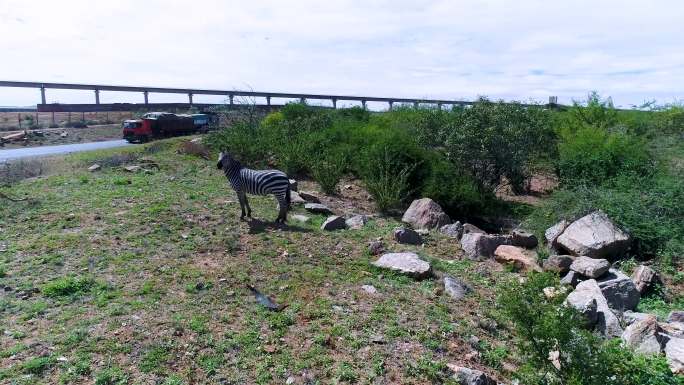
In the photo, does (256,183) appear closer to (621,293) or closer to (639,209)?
(621,293)

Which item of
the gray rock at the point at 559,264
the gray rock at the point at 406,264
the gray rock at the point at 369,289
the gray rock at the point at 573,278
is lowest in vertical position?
the gray rock at the point at 573,278

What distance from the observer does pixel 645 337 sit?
18.6ft

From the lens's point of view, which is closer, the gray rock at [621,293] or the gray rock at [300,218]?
the gray rock at [621,293]

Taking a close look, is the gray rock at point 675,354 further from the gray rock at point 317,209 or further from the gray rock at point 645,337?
the gray rock at point 317,209

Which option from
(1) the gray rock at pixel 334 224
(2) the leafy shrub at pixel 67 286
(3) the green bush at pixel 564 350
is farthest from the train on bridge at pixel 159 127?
(3) the green bush at pixel 564 350

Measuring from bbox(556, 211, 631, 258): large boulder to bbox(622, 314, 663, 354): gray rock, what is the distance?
118 inches

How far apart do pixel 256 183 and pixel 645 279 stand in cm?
645

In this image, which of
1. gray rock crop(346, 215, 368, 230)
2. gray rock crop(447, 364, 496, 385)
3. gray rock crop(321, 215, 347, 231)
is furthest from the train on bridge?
gray rock crop(447, 364, 496, 385)

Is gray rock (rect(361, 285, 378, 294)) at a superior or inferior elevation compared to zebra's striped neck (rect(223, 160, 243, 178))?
inferior

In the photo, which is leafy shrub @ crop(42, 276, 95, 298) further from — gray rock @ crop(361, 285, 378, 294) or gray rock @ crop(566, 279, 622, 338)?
gray rock @ crop(566, 279, 622, 338)

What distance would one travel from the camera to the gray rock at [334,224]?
9.65 meters

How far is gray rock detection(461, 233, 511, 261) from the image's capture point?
9078mm

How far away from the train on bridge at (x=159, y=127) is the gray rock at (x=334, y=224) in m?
16.4

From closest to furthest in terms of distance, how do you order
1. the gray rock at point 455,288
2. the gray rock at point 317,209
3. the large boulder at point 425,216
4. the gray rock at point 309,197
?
1. the gray rock at point 455,288
2. the large boulder at point 425,216
3. the gray rock at point 317,209
4. the gray rock at point 309,197
